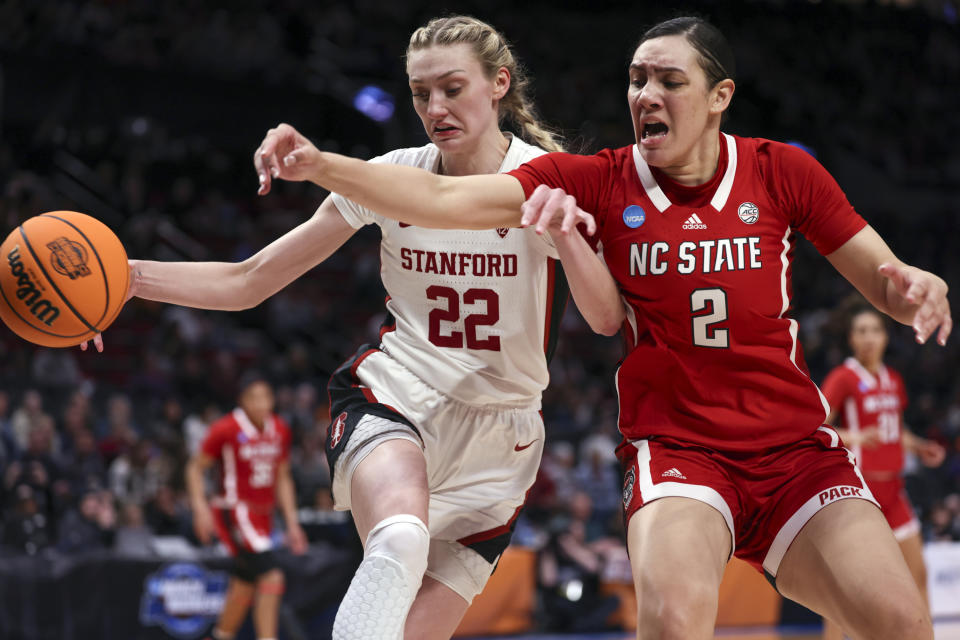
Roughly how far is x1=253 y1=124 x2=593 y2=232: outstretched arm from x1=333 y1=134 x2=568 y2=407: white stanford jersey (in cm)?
49

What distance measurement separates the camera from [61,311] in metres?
3.34

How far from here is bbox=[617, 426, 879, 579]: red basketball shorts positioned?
3.02m

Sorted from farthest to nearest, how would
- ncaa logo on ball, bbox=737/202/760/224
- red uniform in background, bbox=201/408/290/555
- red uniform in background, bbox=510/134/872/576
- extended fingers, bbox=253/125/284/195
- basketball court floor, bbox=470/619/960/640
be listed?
basketball court floor, bbox=470/619/960/640, red uniform in background, bbox=201/408/290/555, ncaa logo on ball, bbox=737/202/760/224, red uniform in background, bbox=510/134/872/576, extended fingers, bbox=253/125/284/195

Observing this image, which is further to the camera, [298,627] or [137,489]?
[137,489]

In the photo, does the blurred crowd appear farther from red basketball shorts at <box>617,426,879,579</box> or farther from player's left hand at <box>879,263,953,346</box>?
player's left hand at <box>879,263,953,346</box>

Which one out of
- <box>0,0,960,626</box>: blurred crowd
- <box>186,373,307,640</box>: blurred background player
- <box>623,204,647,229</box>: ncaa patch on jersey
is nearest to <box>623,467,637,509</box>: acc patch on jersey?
<box>623,204,647,229</box>: ncaa patch on jersey

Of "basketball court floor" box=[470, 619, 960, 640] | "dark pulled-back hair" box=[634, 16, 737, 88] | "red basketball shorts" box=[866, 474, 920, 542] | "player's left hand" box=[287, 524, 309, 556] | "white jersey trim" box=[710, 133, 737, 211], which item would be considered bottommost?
"basketball court floor" box=[470, 619, 960, 640]

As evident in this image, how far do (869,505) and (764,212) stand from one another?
89 cm

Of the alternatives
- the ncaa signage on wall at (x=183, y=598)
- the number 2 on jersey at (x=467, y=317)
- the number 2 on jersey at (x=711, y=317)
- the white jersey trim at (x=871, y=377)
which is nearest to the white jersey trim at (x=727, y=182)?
the number 2 on jersey at (x=711, y=317)

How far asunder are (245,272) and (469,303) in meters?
0.77

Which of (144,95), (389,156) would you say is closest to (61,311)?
(389,156)

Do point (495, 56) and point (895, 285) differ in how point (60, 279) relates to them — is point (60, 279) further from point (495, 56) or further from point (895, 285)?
point (895, 285)

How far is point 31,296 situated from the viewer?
131 inches

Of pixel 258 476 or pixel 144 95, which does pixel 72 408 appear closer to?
pixel 258 476
